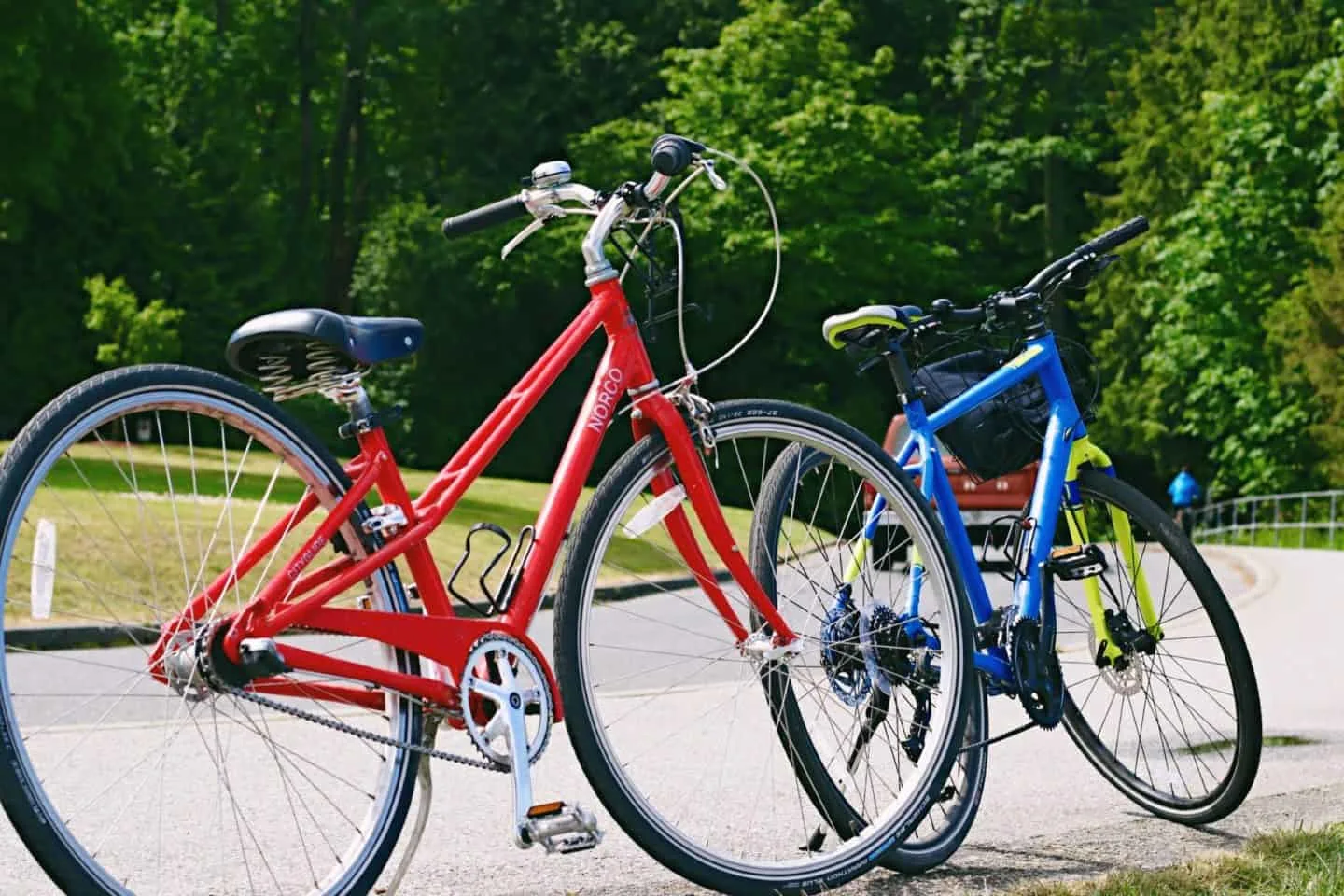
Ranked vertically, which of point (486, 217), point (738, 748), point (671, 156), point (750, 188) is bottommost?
point (738, 748)

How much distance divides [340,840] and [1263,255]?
42.6 meters

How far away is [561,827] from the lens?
4168 mm

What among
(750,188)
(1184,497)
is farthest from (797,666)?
(750,188)

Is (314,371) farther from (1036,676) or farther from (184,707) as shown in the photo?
(1036,676)

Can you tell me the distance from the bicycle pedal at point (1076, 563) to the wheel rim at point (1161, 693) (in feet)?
0.25

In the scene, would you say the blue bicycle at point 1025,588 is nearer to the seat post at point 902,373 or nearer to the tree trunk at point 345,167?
the seat post at point 902,373

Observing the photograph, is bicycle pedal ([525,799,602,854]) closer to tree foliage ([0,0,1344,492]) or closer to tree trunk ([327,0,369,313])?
tree foliage ([0,0,1344,492])

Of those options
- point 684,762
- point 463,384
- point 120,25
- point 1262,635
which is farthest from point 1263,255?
point 684,762

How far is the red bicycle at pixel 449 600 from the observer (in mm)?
3924

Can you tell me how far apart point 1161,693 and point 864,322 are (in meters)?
1.34

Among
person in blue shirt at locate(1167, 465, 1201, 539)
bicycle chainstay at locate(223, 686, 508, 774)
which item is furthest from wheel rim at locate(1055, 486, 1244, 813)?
person in blue shirt at locate(1167, 465, 1201, 539)

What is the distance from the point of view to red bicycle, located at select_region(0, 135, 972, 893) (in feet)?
12.9

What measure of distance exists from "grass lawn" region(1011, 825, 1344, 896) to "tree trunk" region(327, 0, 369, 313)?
151 feet

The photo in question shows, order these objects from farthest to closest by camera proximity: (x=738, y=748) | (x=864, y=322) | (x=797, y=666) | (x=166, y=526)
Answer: (x=166, y=526) → (x=738, y=748) → (x=864, y=322) → (x=797, y=666)
